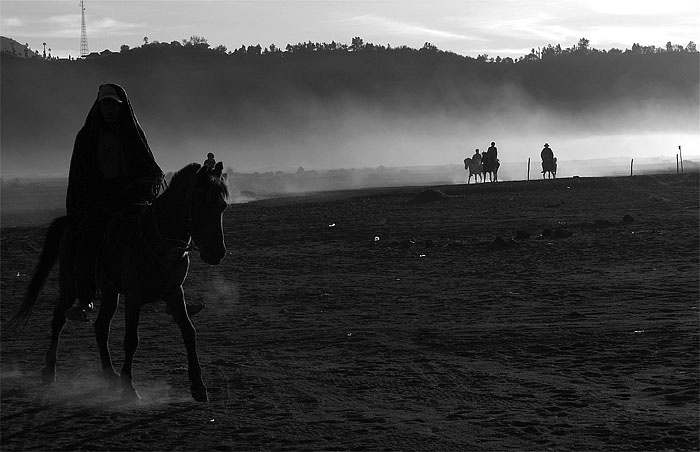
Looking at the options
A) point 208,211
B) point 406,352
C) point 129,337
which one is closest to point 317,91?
point 406,352

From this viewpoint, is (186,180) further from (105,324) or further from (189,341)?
(105,324)

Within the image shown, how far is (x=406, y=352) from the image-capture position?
11.5m

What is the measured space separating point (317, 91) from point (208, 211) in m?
175

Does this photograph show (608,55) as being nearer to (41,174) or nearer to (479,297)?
(41,174)

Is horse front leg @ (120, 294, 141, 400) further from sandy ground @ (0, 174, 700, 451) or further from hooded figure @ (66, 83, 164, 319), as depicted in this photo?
hooded figure @ (66, 83, 164, 319)

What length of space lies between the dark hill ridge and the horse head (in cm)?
14093

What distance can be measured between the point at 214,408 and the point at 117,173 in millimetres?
2298

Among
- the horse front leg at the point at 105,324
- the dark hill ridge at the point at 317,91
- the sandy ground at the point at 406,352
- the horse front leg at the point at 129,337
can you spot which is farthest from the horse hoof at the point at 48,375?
the dark hill ridge at the point at 317,91

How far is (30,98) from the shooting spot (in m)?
155

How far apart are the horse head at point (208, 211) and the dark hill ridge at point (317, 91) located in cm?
14093

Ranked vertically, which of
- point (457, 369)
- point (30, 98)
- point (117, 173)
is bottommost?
point (457, 369)

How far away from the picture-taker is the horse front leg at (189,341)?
911cm

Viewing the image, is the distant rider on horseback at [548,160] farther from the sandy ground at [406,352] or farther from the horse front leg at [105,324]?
the horse front leg at [105,324]

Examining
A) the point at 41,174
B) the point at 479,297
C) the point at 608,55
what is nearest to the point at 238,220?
the point at 479,297
